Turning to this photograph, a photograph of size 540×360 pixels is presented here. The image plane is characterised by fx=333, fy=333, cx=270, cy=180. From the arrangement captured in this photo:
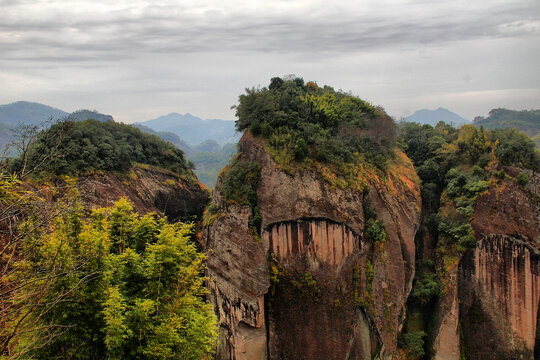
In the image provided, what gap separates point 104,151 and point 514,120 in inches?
3188

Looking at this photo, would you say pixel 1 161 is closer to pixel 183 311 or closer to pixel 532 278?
pixel 183 311

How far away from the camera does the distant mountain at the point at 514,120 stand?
66188mm

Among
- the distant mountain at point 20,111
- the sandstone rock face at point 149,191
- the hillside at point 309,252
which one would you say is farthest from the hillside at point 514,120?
the distant mountain at point 20,111

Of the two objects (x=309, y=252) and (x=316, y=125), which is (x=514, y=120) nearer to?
(x=316, y=125)

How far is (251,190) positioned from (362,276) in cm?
741

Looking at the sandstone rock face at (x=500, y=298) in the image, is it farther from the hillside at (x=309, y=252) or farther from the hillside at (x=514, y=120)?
the hillside at (x=514, y=120)

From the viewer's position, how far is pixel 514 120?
235ft

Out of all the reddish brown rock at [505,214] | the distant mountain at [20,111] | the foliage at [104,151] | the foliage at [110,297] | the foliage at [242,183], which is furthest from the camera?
the distant mountain at [20,111]

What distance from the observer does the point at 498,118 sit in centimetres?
7788

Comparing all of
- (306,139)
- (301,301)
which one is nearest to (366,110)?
(306,139)

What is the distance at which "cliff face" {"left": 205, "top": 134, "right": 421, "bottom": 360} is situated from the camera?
1691 centimetres

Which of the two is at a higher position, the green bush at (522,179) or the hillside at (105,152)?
the hillside at (105,152)

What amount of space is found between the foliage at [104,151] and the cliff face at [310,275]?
415 inches

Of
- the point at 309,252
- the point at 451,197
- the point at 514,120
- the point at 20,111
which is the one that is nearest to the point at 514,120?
the point at 514,120
